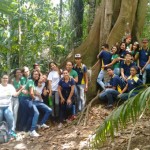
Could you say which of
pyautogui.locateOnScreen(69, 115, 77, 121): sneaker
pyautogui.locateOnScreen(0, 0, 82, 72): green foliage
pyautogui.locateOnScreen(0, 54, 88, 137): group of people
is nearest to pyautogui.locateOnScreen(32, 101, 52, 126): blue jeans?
pyautogui.locateOnScreen(0, 54, 88, 137): group of people

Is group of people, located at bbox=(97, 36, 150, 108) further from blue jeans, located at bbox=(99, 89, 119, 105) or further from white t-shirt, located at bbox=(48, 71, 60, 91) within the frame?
white t-shirt, located at bbox=(48, 71, 60, 91)

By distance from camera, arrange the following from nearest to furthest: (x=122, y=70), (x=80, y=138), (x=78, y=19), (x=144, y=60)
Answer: (x=80, y=138), (x=122, y=70), (x=144, y=60), (x=78, y=19)

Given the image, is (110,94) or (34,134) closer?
(34,134)

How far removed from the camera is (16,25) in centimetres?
1062

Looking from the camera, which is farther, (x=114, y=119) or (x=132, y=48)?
(x=132, y=48)

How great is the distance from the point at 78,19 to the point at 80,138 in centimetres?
806

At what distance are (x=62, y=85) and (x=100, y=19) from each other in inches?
132

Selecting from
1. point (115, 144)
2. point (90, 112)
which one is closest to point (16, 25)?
point (90, 112)

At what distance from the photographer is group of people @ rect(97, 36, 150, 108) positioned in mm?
6844

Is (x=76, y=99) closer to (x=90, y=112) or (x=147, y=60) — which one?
(x=90, y=112)

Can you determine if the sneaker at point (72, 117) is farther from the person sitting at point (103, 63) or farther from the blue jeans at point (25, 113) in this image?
the person sitting at point (103, 63)

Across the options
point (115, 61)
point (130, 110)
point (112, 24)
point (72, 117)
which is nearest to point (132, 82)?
point (115, 61)

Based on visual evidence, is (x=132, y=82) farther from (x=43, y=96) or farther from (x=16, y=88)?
(x=16, y=88)

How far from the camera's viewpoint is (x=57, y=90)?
7336 millimetres
